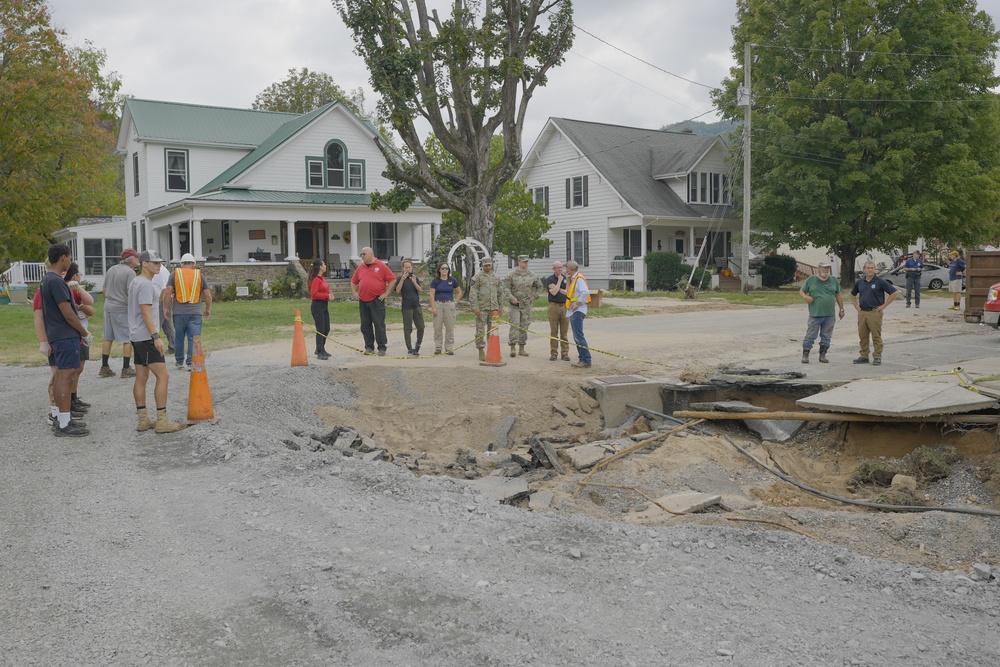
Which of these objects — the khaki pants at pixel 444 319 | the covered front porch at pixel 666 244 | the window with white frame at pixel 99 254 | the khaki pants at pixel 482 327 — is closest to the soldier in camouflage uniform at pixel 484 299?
the khaki pants at pixel 482 327

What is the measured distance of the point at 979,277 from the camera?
1919 centimetres

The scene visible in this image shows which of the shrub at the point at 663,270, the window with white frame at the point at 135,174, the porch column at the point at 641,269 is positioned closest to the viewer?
the window with white frame at the point at 135,174

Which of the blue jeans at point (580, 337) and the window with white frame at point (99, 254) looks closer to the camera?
the blue jeans at point (580, 337)

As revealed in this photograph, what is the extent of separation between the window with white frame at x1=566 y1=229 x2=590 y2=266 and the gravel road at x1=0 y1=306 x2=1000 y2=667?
34899 mm

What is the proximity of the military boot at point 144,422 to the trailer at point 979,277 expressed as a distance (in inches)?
668

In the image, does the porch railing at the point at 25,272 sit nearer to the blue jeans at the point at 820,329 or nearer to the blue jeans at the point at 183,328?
the blue jeans at the point at 183,328

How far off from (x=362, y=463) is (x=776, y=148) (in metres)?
31.1

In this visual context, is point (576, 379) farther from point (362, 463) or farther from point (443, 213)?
point (443, 213)

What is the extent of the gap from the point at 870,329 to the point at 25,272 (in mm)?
40484

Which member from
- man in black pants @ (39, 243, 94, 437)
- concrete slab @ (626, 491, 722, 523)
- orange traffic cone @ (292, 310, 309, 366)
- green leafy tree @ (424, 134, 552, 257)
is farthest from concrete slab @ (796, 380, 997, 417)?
green leafy tree @ (424, 134, 552, 257)

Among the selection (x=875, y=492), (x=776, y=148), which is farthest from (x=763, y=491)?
(x=776, y=148)

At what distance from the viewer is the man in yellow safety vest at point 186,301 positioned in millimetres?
12606

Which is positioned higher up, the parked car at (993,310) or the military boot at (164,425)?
the parked car at (993,310)

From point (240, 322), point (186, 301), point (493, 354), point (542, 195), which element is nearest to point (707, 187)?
point (542, 195)
